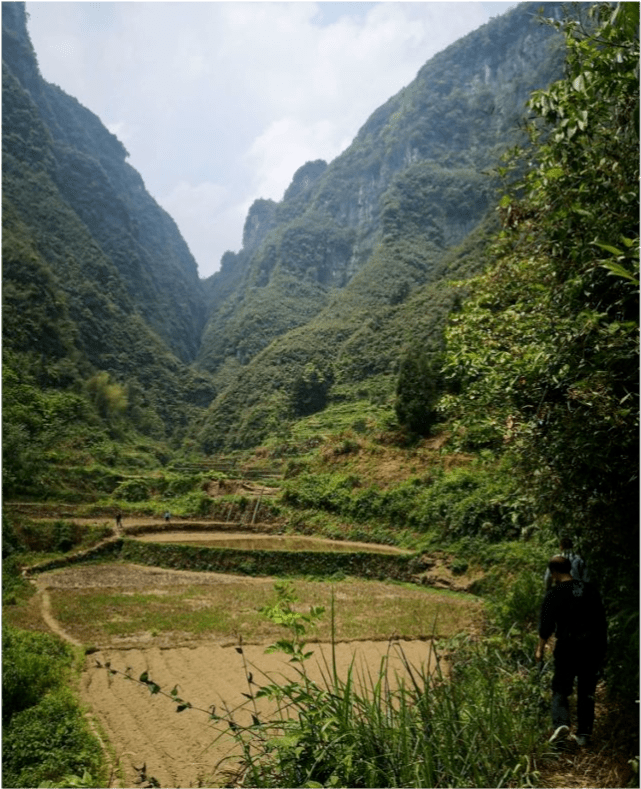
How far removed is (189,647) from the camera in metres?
11.1

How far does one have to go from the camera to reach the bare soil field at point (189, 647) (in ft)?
20.6

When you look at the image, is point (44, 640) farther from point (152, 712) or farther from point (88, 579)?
point (88, 579)

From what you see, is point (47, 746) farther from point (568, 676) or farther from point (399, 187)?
point (399, 187)

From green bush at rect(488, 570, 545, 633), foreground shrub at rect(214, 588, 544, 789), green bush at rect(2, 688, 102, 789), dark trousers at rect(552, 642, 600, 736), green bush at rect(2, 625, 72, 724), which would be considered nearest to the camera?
foreground shrub at rect(214, 588, 544, 789)

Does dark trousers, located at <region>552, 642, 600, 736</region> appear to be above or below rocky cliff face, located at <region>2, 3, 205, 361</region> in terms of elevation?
below

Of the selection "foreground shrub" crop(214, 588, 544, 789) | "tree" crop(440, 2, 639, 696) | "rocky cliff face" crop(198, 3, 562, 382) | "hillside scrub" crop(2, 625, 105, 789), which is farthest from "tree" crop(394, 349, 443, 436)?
"rocky cliff face" crop(198, 3, 562, 382)

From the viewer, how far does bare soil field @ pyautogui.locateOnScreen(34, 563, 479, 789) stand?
6.27 meters

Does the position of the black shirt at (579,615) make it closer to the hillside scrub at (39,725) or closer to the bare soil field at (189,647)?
the bare soil field at (189,647)

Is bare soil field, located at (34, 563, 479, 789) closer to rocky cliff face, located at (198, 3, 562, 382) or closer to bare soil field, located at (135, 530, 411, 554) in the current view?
bare soil field, located at (135, 530, 411, 554)

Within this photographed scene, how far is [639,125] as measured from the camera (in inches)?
84.0

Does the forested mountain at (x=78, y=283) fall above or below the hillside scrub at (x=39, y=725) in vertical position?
above

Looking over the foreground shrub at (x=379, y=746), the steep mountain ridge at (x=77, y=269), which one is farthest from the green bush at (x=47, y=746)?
the steep mountain ridge at (x=77, y=269)

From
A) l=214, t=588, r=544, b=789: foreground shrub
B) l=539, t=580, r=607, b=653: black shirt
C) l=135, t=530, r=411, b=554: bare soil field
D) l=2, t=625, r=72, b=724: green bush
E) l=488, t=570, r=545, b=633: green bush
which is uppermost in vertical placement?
l=539, t=580, r=607, b=653: black shirt

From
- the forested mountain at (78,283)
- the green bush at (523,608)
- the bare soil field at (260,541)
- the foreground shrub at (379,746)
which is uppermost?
the forested mountain at (78,283)
